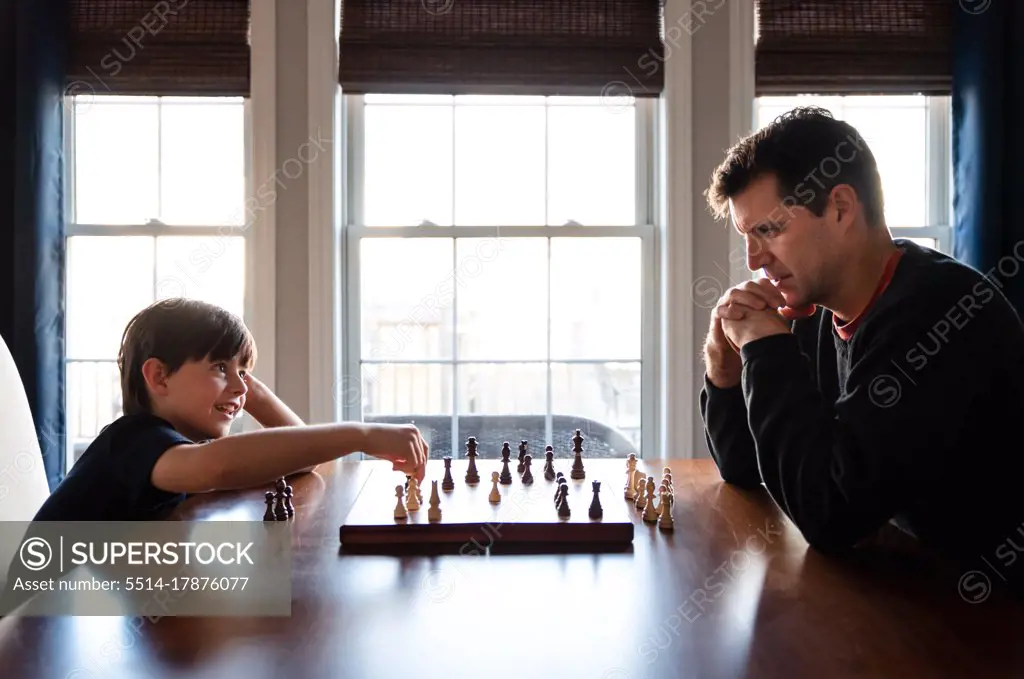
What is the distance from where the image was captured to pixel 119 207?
2.80 m

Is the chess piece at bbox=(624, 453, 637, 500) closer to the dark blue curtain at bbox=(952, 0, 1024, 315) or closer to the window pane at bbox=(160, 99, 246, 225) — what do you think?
the dark blue curtain at bbox=(952, 0, 1024, 315)

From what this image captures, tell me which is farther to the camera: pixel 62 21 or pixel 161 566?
pixel 62 21

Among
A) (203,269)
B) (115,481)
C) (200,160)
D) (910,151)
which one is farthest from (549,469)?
(910,151)

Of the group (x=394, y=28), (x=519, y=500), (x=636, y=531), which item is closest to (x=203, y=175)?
(x=394, y=28)

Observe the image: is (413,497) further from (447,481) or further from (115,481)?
(115,481)

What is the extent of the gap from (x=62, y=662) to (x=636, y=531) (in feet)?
2.58

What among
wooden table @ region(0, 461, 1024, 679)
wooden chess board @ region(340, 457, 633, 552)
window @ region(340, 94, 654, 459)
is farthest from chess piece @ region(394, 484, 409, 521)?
window @ region(340, 94, 654, 459)

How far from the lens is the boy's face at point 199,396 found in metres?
1.44

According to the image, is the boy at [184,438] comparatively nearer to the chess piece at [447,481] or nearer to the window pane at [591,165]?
the chess piece at [447,481]

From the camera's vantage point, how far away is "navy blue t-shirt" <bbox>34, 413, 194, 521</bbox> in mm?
1240

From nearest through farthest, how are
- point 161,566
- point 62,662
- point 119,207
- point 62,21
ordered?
1. point 62,662
2. point 161,566
3. point 62,21
4. point 119,207

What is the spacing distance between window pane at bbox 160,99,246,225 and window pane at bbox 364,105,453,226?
1.51ft

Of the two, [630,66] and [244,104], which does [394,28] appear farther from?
[630,66]

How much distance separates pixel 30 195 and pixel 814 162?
2398mm
